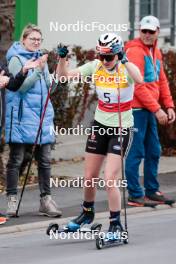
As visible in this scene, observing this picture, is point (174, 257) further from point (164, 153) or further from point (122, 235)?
point (164, 153)

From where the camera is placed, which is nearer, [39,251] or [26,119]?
[39,251]

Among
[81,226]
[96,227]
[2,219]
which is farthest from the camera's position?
[2,219]

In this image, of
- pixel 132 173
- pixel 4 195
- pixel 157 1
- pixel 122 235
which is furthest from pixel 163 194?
pixel 157 1

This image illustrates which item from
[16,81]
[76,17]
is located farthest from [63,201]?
[76,17]

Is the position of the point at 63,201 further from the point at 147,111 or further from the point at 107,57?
the point at 107,57

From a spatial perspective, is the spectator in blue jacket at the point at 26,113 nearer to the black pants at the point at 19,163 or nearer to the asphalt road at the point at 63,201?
the black pants at the point at 19,163

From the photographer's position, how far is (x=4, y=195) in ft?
46.1

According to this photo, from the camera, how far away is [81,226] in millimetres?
11586

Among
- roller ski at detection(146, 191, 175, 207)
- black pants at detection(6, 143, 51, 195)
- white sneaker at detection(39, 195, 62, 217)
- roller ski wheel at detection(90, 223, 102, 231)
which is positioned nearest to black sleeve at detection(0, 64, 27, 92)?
black pants at detection(6, 143, 51, 195)

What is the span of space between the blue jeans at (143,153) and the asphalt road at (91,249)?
3.79ft

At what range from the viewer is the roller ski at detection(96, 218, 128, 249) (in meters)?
11.0

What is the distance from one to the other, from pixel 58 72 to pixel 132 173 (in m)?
2.55

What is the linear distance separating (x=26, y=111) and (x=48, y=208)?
3.46 ft

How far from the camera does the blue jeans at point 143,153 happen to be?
44.1 ft
